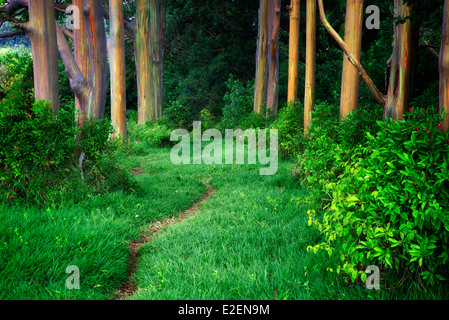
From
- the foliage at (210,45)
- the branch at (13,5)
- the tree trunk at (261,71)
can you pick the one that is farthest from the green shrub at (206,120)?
the branch at (13,5)

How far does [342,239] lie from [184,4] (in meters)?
25.7

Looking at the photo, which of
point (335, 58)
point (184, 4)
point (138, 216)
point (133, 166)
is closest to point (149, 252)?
point (138, 216)

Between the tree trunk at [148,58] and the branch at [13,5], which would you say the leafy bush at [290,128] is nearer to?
the branch at [13,5]

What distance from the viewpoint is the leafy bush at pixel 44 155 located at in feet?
15.9

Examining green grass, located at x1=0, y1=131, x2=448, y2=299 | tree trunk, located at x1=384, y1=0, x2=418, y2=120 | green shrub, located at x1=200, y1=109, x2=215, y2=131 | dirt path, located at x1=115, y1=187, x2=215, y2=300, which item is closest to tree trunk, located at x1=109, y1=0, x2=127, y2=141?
dirt path, located at x1=115, y1=187, x2=215, y2=300

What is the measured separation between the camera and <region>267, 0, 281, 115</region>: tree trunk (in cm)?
1364

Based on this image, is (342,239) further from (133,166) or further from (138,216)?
(133,166)

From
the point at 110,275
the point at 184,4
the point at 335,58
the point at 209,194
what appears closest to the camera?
the point at 110,275

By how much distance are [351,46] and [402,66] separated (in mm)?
3038

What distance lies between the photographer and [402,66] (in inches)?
146

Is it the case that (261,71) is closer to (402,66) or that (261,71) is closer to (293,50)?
(293,50)

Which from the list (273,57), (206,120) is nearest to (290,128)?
(273,57)

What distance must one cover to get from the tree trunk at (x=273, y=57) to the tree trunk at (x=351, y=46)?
686 cm
